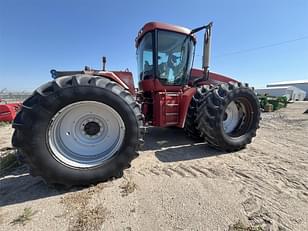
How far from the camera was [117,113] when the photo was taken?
2625 millimetres

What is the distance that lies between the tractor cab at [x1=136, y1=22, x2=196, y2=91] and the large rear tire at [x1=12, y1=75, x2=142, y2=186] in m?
1.63

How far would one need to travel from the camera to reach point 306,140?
4863mm

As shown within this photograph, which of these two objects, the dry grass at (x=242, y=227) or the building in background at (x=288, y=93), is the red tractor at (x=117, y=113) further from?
the building in background at (x=288, y=93)

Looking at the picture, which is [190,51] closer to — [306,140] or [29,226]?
[306,140]

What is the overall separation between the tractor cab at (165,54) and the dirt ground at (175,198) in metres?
1.78

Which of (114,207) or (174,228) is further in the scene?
(114,207)

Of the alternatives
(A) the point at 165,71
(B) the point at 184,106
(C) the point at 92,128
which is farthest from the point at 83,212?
(A) the point at 165,71

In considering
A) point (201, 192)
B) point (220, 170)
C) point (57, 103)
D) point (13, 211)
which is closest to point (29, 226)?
point (13, 211)

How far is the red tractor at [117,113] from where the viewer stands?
2270 millimetres

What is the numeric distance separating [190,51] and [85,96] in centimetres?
296

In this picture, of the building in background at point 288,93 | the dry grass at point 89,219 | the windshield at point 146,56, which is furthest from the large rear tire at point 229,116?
the building in background at point 288,93

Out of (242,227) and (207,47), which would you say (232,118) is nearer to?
(207,47)

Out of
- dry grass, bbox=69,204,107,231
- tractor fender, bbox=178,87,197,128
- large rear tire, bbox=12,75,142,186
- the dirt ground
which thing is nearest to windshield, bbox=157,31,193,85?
tractor fender, bbox=178,87,197,128

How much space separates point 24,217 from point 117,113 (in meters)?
1.56
